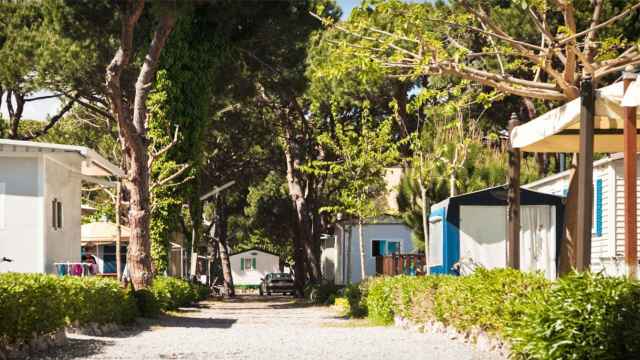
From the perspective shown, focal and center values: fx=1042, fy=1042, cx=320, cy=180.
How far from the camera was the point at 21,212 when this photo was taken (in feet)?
69.9

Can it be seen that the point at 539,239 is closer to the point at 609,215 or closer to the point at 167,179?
the point at 609,215

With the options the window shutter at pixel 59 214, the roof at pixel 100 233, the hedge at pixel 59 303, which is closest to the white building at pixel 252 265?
the roof at pixel 100 233

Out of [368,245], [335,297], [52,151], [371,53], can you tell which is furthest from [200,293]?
[371,53]

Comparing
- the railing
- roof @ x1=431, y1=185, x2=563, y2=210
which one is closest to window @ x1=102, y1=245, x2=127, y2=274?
the railing

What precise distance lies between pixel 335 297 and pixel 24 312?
71.1 ft

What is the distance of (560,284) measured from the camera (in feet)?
27.4

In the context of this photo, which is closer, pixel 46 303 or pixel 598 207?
pixel 46 303

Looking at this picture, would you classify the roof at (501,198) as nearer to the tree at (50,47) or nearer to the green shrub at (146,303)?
the green shrub at (146,303)

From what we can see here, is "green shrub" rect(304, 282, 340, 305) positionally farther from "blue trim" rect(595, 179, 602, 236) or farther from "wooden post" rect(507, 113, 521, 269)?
"wooden post" rect(507, 113, 521, 269)

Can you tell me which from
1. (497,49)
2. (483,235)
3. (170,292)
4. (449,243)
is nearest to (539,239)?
(483,235)

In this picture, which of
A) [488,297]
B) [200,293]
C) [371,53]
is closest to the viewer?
[488,297]

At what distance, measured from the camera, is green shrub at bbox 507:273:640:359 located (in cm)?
795

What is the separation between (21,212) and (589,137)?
14.0 m

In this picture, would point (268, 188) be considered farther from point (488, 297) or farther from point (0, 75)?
point (488, 297)
